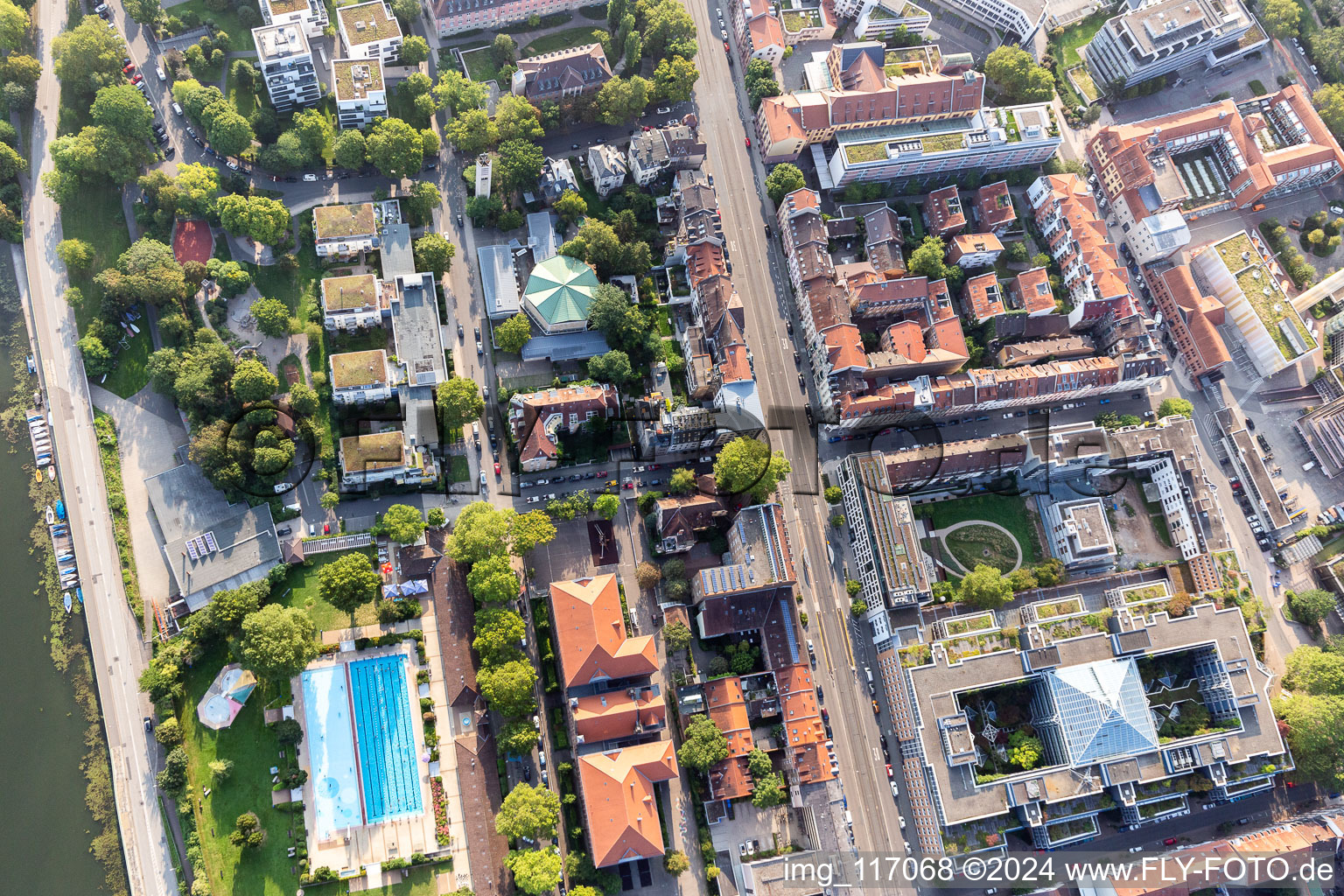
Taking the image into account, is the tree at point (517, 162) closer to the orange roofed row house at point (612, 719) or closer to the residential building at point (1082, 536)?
the orange roofed row house at point (612, 719)

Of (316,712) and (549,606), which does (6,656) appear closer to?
(316,712)

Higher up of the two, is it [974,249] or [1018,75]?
[1018,75]

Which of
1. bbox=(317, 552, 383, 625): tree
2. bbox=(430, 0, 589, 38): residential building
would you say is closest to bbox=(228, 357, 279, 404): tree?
bbox=(317, 552, 383, 625): tree

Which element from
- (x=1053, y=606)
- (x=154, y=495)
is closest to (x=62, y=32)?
(x=154, y=495)

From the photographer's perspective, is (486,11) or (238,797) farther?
(486,11)

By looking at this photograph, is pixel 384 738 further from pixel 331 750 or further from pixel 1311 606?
pixel 1311 606

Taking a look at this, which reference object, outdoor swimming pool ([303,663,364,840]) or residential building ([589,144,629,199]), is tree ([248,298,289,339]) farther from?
residential building ([589,144,629,199])

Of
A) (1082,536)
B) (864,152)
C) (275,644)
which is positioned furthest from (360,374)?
(1082,536)
